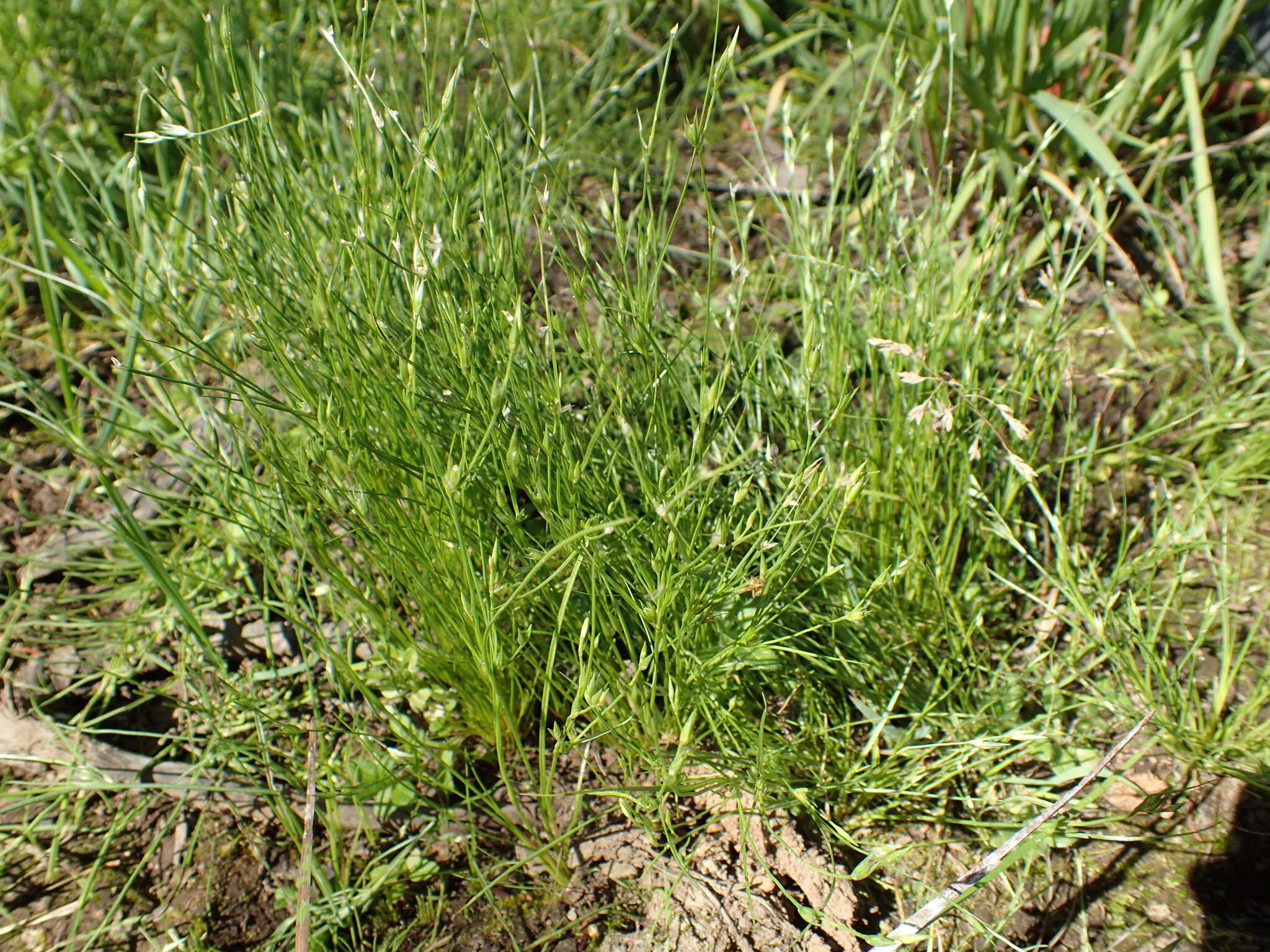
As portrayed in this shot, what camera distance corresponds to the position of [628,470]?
1.83m

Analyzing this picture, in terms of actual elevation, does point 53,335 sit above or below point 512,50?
below

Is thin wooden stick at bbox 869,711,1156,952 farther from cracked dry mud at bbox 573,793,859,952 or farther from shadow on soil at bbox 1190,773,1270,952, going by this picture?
shadow on soil at bbox 1190,773,1270,952

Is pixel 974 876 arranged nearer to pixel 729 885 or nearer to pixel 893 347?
pixel 729 885

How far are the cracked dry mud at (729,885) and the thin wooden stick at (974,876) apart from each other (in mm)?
126

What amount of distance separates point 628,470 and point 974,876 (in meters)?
0.89

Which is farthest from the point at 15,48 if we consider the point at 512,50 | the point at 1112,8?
the point at 1112,8

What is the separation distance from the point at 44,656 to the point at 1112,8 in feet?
9.43

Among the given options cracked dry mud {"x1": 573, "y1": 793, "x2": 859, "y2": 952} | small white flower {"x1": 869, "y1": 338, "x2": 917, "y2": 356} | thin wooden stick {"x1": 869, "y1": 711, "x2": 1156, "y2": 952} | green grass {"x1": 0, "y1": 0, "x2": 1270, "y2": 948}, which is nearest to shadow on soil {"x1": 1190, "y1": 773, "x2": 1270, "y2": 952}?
green grass {"x1": 0, "y1": 0, "x2": 1270, "y2": 948}

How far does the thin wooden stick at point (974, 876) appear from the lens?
4.20 feet

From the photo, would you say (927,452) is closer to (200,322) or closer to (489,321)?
(489,321)

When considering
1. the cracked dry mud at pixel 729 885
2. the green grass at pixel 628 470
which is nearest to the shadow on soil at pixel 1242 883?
the green grass at pixel 628 470

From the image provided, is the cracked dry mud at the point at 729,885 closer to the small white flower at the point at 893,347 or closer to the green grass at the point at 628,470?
the green grass at the point at 628,470

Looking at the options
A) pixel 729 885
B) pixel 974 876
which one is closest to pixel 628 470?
pixel 729 885

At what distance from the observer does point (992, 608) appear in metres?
1.87
